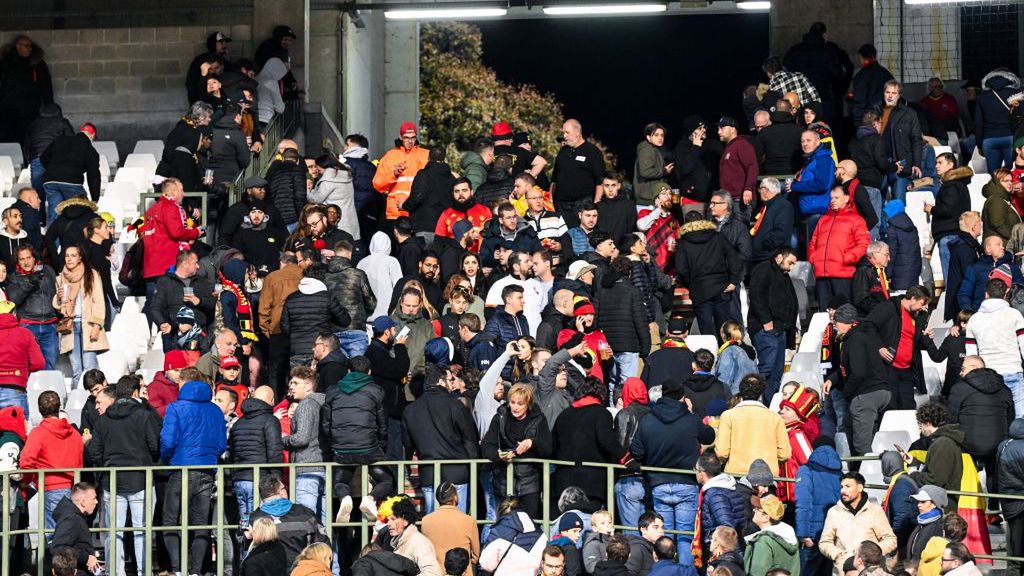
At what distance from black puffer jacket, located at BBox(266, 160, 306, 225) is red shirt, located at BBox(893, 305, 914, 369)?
20.1 feet

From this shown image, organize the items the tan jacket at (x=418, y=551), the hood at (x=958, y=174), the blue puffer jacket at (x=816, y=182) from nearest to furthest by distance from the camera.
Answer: the tan jacket at (x=418, y=551)
the blue puffer jacket at (x=816, y=182)
the hood at (x=958, y=174)

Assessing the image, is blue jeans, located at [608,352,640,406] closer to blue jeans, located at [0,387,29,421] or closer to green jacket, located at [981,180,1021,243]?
green jacket, located at [981,180,1021,243]

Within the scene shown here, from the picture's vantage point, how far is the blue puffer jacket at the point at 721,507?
600 inches

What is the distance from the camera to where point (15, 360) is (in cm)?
1827

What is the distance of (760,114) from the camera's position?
21.9 meters

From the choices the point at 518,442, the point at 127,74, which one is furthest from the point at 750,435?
the point at 127,74

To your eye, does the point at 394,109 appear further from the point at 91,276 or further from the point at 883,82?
the point at 91,276

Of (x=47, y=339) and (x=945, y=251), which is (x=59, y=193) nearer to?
(x=47, y=339)

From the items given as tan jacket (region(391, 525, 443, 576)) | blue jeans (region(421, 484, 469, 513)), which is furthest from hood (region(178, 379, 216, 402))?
tan jacket (region(391, 525, 443, 576))

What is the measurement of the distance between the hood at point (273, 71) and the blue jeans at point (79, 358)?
6.37 meters

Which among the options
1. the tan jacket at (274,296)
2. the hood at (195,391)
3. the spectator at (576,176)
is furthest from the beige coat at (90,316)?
the spectator at (576,176)

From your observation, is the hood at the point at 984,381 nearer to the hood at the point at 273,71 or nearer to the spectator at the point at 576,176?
the spectator at the point at 576,176

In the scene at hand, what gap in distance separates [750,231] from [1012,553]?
5.32 meters

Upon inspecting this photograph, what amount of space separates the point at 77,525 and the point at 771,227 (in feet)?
23.4
